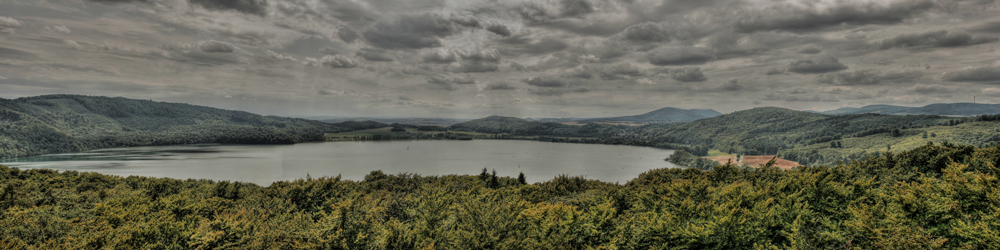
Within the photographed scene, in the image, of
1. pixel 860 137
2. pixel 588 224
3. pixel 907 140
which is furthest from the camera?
pixel 860 137

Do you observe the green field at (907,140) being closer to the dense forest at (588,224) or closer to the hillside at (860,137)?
the hillside at (860,137)

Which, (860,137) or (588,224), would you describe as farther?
(860,137)

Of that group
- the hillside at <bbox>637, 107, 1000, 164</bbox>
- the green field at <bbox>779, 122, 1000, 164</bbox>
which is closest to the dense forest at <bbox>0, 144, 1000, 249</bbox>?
the hillside at <bbox>637, 107, 1000, 164</bbox>

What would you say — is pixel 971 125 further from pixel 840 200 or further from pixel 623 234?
pixel 623 234

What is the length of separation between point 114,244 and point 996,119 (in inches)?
7703

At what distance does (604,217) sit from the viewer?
15781mm

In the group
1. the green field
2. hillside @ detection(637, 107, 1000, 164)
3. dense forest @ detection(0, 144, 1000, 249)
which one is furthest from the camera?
hillside @ detection(637, 107, 1000, 164)

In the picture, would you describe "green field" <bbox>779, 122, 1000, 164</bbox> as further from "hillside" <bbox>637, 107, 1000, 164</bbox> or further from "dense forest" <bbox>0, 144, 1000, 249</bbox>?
"dense forest" <bbox>0, 144, 1000, 249</bbox>

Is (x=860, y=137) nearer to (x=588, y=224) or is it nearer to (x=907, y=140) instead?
(x=907, y=140)

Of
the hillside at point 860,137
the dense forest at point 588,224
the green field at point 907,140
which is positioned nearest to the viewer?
the dense forest at point 588,224

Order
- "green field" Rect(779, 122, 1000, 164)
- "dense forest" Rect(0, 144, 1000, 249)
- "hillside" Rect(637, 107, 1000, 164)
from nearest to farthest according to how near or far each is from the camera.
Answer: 1. "dense forest" Rect(0, 144, 1000, 249)
2. "green field" Rect(779, 122, 1000, 164)
3. "hillside" Rect(637, 107, 1000, 164)

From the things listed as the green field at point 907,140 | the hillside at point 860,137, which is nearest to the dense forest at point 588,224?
the hillside at point 860,137

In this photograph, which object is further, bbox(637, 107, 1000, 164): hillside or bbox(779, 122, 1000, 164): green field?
bbox(637, 107, 1000, 164): hillside

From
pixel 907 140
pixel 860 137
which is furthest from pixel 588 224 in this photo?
pixel 860 137
